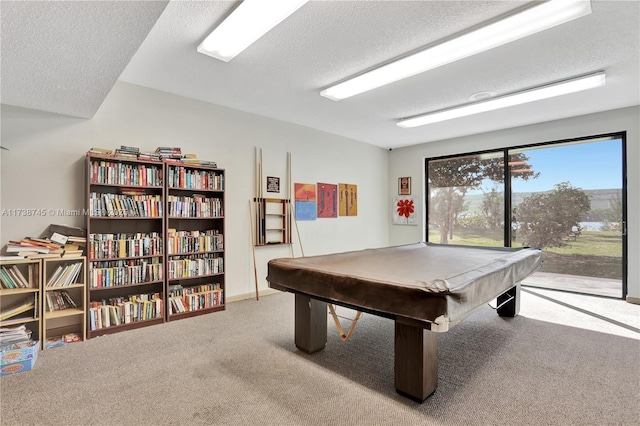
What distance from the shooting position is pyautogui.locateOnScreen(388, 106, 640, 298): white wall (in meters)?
4.10

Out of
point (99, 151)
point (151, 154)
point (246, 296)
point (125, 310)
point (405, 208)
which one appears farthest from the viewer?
point (405, 208)

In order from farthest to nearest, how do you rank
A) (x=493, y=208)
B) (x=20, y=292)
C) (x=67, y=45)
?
(x=493, y=208), (x=20, y=292), (x=67, y=45)

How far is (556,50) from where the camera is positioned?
2658mm

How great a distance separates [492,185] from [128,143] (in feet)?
17.9

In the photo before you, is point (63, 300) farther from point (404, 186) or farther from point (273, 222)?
point (404, 186)

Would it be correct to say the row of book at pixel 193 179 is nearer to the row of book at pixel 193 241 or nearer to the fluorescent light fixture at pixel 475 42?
the row of book at pixel 193 241

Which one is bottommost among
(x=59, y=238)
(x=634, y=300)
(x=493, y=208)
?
(x=634, y=300)

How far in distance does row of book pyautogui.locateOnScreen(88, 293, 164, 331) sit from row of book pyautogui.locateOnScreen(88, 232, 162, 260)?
458 millimetres

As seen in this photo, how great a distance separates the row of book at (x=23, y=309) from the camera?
250 cm

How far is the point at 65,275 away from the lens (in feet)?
9.13

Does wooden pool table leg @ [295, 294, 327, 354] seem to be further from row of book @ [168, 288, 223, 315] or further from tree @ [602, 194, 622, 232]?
tree @ [602, 194, 622, 232]

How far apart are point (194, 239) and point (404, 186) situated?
14.6ft

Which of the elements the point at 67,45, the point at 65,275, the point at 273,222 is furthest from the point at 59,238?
the point at 273,222

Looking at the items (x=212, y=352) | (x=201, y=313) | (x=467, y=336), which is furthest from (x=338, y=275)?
(x=201, y=313)
